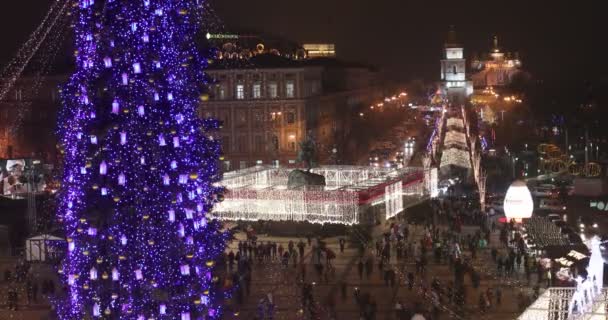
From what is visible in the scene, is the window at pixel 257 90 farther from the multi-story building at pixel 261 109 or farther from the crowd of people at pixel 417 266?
the crowd of people at pixel 417 266

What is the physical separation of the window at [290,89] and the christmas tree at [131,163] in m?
46.4

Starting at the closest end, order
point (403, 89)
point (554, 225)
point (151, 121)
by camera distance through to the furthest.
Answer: point (151, 121)
point (554, 225)
point (403, 89)

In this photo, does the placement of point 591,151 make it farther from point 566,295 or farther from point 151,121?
point 151,121

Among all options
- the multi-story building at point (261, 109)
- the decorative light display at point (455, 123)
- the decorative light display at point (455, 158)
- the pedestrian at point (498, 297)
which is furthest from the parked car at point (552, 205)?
the decorative light display at point (455, 123)

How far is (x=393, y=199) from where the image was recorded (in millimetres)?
39062

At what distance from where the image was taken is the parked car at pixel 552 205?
4077 cm

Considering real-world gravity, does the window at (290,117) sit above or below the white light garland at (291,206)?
above

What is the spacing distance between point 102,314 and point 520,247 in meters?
18.9

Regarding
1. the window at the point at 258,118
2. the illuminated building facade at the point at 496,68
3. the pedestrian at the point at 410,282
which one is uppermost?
the illuminated building facade at the point at 496,68

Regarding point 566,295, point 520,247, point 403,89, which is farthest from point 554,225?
point 403,89

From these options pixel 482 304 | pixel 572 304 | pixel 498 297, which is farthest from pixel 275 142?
pixel 572 304

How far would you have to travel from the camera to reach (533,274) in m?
27.8

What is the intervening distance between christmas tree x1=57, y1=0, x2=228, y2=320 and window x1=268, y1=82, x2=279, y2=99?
4607 cm

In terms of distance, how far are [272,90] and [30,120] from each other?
15.6 meters
